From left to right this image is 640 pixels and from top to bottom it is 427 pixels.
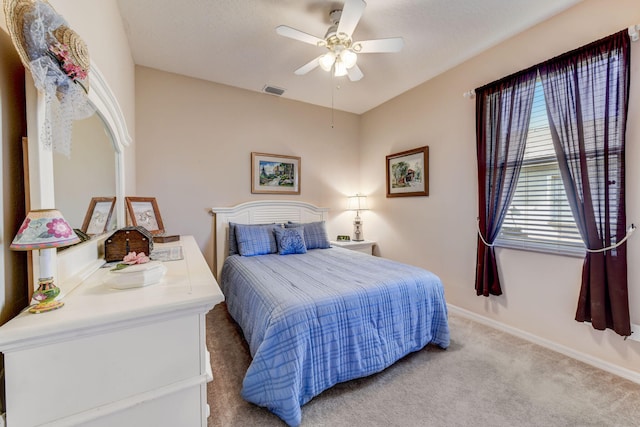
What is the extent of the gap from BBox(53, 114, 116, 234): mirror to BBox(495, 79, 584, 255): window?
3.09 m

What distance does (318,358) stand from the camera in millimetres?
1586

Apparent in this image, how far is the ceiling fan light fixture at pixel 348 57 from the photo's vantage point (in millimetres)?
2125

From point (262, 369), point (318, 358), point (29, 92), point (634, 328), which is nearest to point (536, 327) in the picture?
point (634, 328)

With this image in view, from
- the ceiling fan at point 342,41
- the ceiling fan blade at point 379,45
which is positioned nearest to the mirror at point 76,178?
the ceiling fan at point 342,41

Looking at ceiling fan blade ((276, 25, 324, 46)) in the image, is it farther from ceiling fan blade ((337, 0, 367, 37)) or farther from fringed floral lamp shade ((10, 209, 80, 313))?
fringed floral lamp shade ((10, 209, 80, 313))

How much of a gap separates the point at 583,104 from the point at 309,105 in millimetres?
3019

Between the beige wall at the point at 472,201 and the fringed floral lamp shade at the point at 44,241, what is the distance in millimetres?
3034

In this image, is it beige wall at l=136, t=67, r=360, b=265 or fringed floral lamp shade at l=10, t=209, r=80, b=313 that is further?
beige wall at l=136, t=67, r=360, b=265

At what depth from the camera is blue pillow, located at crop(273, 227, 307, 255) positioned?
3.05 m

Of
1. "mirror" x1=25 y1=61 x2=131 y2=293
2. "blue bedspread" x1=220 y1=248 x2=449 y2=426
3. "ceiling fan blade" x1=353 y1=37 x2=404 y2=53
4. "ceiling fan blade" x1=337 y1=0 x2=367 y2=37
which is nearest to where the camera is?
"mirror" x1=25 y1=61 x2=131 y2=293

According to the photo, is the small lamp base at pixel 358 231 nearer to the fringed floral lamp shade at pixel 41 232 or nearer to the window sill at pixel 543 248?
the window sill at pixel 543 248

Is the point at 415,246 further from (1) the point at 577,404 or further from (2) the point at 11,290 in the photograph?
(2) the point at 11,290

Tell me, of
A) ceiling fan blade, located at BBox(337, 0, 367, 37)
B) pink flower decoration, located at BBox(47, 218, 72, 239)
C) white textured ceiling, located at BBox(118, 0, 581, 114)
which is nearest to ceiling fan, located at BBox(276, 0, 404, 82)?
ceiling fan blade, located at BBox(337, 0, 367, 37)

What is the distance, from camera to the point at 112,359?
0.78 meters
